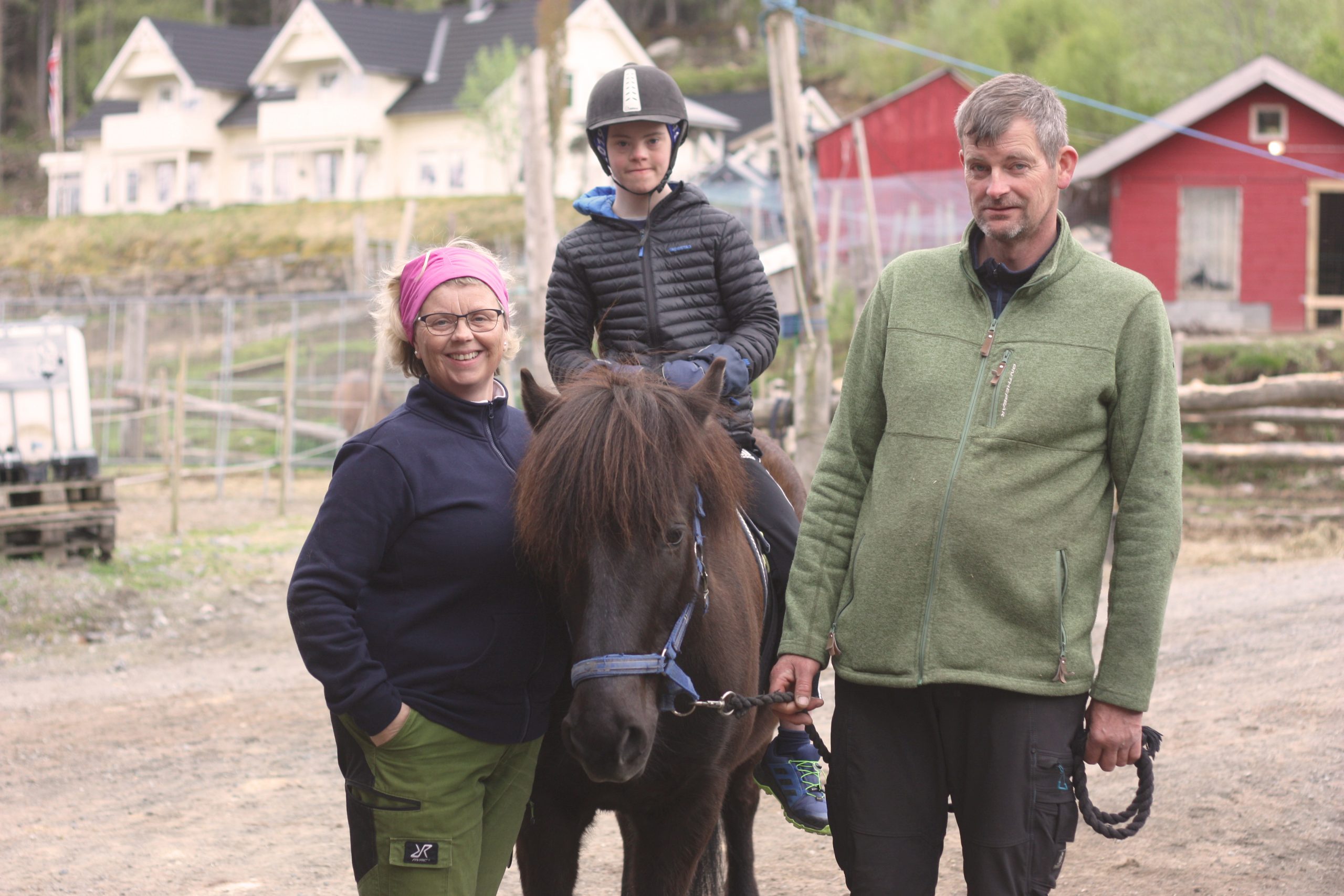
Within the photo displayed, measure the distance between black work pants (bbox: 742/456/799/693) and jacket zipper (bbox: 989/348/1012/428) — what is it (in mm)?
993

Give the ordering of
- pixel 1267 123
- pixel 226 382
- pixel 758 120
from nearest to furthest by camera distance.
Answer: pixel 226 382
pixel 1267 123
pixel 758 120

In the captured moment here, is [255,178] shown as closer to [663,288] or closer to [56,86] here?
[56,86]

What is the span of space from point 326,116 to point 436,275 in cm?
3568

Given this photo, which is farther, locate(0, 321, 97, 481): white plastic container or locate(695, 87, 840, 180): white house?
locate(695, 87, 840, 180): white house

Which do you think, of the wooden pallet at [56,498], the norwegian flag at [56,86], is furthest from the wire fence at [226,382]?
the norwegian flag at [56,86]

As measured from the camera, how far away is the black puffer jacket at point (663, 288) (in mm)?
3199

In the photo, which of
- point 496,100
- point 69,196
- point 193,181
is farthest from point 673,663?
point 69,196

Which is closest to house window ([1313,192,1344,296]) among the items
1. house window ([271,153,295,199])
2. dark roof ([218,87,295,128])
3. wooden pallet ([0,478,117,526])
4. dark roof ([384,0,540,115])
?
wooden pallet ([0,478,117,526])

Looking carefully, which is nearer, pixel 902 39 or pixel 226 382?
pixel 226 382

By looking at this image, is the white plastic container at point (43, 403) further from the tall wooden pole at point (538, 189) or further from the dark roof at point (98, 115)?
the dark roof at point (98, 115)

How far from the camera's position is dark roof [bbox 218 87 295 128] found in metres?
37.5

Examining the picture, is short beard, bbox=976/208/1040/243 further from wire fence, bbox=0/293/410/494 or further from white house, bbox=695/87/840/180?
white house, bbox=695/87/840/180

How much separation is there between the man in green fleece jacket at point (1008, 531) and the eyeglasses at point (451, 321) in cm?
82

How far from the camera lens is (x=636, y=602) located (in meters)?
2.21
